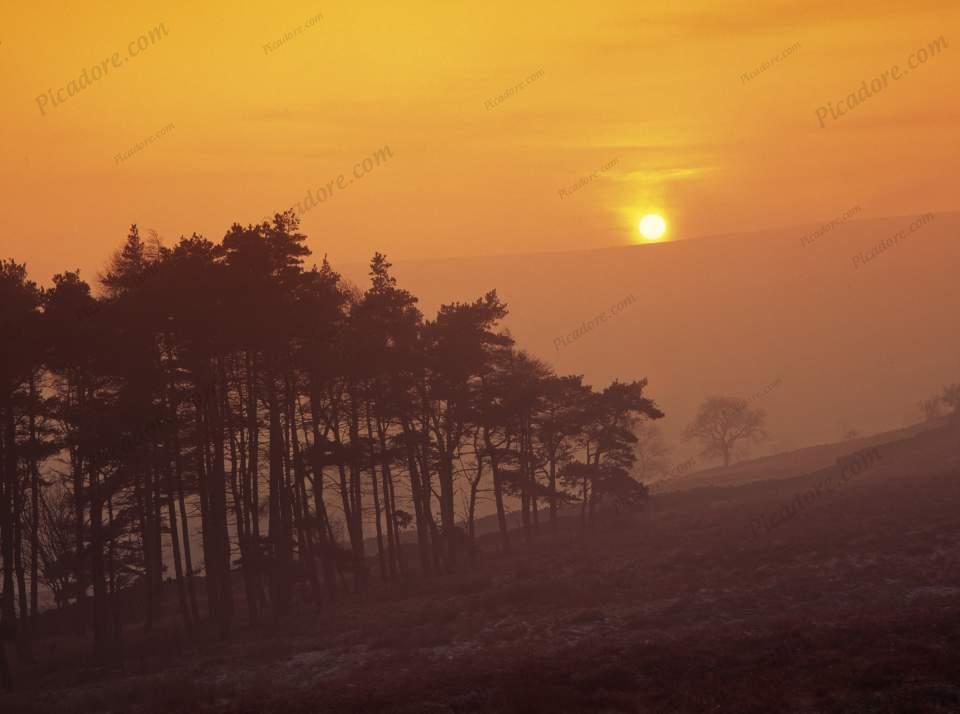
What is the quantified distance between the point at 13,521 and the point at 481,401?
21450mm

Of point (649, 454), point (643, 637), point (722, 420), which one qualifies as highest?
point (722, 420)

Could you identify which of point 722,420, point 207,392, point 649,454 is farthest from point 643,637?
point 649,454

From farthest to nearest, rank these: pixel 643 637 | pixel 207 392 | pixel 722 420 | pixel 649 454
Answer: pixel 649 454
pixel 722 420
pixel 207 392
pixel 643 637

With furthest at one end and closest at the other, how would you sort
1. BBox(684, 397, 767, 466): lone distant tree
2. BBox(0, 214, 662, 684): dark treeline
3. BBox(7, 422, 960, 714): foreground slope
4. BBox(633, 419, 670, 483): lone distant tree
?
BBox(633, 419, 670, 483): lone distant tree, BBox(684, 397, 767, 466): lone distant tree, BBox(0, 214, 662, 684): dark treeline, BBox(7, 422, 960, 714): foreground slope

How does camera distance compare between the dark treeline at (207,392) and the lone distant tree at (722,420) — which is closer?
the dark treeline at (207,392)

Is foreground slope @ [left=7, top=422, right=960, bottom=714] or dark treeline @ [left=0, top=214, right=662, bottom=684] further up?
dark treeline @ [left=0, top=214, right=662, bottom=684]

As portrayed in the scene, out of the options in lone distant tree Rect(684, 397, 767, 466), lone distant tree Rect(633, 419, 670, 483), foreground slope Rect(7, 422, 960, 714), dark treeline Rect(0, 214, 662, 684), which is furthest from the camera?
lone distant tree Rect(633, 419, 670, 483)

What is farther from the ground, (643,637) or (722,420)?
(722,420)

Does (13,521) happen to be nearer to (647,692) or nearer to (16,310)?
(16,310)

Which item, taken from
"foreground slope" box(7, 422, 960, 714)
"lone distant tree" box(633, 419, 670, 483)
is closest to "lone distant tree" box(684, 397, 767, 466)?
"lone distant tree" box(633, 419, 670, 483)

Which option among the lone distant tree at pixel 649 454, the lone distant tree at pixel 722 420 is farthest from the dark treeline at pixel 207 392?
the lone distant tree at pixel 649 454

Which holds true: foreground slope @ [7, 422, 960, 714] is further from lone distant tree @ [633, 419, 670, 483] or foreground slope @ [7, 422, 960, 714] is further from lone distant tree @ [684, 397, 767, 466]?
lone distant tree @ [633, 419, 670, 483]

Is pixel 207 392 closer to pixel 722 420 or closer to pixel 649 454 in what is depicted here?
pixel 722 420

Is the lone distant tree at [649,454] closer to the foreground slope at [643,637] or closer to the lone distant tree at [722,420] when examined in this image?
Answer: the lone distant tree at [722,420]
